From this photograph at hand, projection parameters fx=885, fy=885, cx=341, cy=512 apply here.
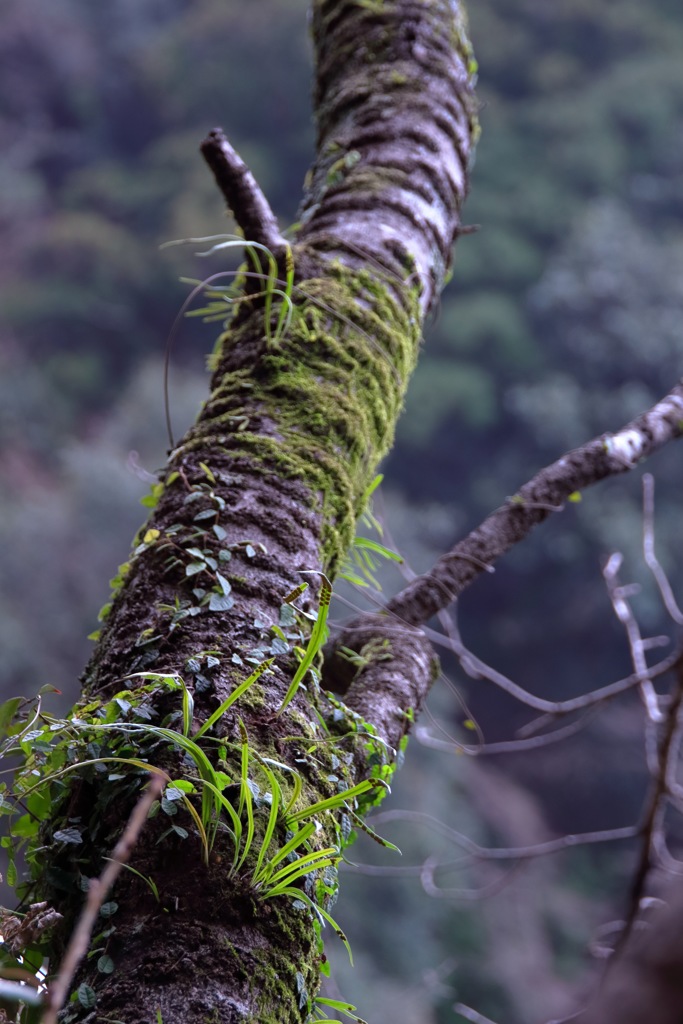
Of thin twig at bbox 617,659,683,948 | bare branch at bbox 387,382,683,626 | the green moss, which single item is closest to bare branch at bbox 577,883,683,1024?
thin twig at bbox 617,659,683,948

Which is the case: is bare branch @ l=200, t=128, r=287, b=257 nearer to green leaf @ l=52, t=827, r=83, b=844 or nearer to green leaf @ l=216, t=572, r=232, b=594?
green leaf @ l=216, t=572, r=232, b=594

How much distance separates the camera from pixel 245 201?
1.19 metres

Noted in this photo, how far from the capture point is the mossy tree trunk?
0.65 m

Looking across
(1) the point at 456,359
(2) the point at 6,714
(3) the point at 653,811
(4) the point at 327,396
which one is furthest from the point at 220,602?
(1) the point at 456,359

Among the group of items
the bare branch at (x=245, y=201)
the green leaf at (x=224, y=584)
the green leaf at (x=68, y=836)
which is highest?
the bare branch at (x=245, y=201)

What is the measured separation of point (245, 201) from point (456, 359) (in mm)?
11107

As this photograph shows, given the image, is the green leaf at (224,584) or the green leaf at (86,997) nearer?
the green leaf at (86,997)

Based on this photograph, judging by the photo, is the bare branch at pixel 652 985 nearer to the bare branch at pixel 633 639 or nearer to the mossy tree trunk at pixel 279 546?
the mossy tree trunk at pixel 279 546

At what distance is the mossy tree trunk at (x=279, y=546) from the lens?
2.15ft

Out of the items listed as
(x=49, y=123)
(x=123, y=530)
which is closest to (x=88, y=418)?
(x=123, y=530)

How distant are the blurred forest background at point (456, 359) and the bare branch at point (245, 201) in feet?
19.1

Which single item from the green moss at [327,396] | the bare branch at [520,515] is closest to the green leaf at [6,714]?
the green moss at [327,396]

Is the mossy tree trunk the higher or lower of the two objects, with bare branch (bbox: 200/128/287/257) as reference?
lower

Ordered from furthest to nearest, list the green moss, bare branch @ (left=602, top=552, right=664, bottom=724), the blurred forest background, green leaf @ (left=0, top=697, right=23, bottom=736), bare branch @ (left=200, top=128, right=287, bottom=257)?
the blurred forest background, bare branch @ (left=602, top=552, right=664, bottom=724), bare branch @ (left=200, top=128, right=287, bottom=257), the green moss, green leaf @ (left=0, top=697, right=23, bottom=736)
